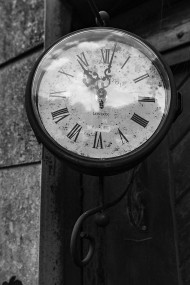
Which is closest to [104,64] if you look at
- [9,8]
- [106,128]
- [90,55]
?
[90,55]

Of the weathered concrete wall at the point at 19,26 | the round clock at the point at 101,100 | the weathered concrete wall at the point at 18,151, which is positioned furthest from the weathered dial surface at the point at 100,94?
the weathered concrete wall at the point at 19,26

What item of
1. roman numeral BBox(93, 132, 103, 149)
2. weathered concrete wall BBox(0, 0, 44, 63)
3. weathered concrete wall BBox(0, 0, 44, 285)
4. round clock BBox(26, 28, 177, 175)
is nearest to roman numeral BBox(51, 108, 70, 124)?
round clock BBox(26, 28, 177, 175)

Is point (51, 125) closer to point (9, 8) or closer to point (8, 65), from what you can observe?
point (8, 65)

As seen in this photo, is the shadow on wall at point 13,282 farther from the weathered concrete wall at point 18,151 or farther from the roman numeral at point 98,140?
the roman numeral at point 98,140

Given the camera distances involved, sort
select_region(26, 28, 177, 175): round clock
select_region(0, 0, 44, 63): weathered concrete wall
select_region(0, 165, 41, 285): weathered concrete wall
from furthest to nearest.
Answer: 1. select_region(0, 0, 44, 63): weathered concrete wall
2. select_region(0, 165, 41, 285): weathered concrete wall
3. select_region(26, 28, 177, 175): round clock

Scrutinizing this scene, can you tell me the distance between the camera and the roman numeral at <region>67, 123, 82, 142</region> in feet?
3.58

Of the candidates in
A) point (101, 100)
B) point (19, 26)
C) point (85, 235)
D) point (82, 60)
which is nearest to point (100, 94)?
point (101, 100)

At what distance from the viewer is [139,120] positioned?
1097mm

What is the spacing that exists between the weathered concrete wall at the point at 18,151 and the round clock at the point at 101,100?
1.54 feet

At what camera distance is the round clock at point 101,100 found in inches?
42.1

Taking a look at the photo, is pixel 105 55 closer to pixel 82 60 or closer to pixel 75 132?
pixel 82 60

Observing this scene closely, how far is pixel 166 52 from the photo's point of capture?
1588mm

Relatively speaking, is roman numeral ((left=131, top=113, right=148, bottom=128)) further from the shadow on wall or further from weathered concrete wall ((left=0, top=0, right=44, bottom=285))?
the shadow on wall

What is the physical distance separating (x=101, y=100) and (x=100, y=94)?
0.07ft
